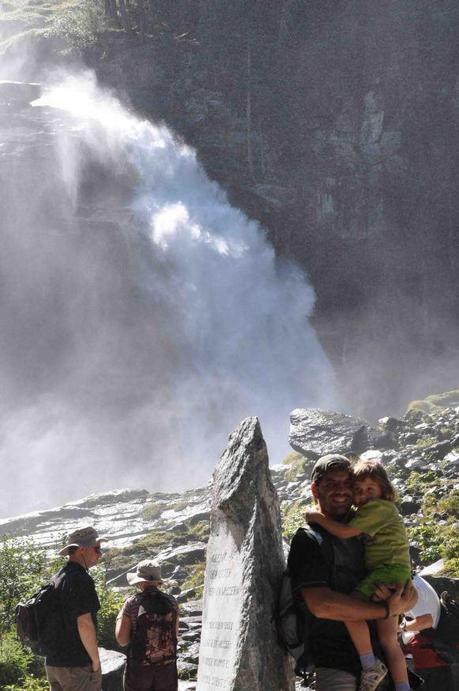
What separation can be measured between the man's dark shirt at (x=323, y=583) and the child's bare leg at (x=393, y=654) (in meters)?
0.16

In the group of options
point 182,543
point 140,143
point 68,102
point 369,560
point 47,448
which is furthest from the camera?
point 68,102

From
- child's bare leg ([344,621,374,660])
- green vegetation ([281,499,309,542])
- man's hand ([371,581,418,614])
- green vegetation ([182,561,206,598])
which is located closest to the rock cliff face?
green vegetation ([281,499,309,542])

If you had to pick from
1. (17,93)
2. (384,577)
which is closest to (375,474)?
(384,577)

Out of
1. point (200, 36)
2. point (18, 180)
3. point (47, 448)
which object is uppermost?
point (200, 36)

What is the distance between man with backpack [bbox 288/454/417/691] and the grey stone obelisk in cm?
22

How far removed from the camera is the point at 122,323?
1555 inches

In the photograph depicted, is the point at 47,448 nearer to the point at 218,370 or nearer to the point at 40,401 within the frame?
the point at 40,401

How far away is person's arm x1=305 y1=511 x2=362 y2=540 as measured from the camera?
3385mm

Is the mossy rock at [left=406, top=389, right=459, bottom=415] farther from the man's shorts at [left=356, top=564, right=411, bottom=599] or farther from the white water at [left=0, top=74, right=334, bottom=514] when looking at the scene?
the man's shorts at [left=356, top=564, right=411, bottom=599]

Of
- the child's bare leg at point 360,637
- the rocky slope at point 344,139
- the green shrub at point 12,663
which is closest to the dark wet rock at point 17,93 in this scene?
the rocky slope at point 344,139

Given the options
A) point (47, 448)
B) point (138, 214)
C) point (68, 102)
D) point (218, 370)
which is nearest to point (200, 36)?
point (68, 102)

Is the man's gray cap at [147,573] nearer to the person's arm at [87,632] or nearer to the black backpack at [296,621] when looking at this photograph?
the person's arm at [87,632]

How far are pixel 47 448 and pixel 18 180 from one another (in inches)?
570

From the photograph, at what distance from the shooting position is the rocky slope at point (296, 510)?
11164 mm
